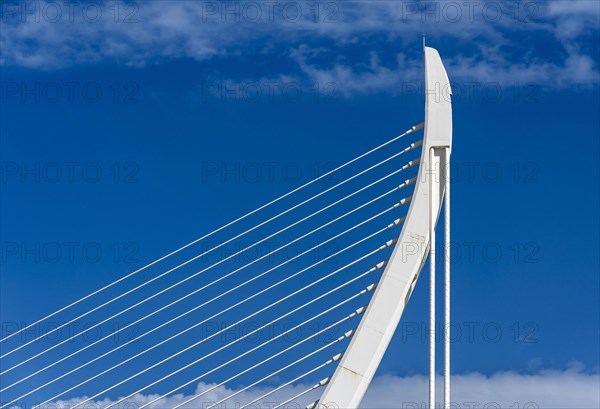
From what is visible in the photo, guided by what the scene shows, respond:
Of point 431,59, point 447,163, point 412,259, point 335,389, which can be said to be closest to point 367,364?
point 335,389

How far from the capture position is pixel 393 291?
3017 centimetres

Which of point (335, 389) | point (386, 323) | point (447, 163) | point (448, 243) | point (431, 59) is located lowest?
point (335, 389)

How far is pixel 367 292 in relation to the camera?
30453 millimetres

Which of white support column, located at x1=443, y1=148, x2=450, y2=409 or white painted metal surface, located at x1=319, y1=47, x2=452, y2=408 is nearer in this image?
white support column, located at x1=443, y1=148, x2=450, y2=409

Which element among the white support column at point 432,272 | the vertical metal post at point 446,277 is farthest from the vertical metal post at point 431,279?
the vertical metal post at point 446,277

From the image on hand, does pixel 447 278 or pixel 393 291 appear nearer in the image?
Answer: pixel 447 278

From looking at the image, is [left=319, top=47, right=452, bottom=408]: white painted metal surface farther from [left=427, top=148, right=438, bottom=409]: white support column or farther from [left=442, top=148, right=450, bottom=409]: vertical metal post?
[left=442, top=148, right=450, bottom=409]: vertical metal post

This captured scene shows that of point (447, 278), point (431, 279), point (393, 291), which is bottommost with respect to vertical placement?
point (393, 291)

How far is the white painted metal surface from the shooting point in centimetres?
3006

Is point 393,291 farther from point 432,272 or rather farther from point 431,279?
point 432,272

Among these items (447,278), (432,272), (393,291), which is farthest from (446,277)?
(393,291)

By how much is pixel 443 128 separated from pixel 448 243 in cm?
346

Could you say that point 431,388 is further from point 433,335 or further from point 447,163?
point 447,163

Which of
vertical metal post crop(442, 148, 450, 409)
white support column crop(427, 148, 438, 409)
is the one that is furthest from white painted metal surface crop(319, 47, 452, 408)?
vertical metal post crop(442, 148, 450, 409)
